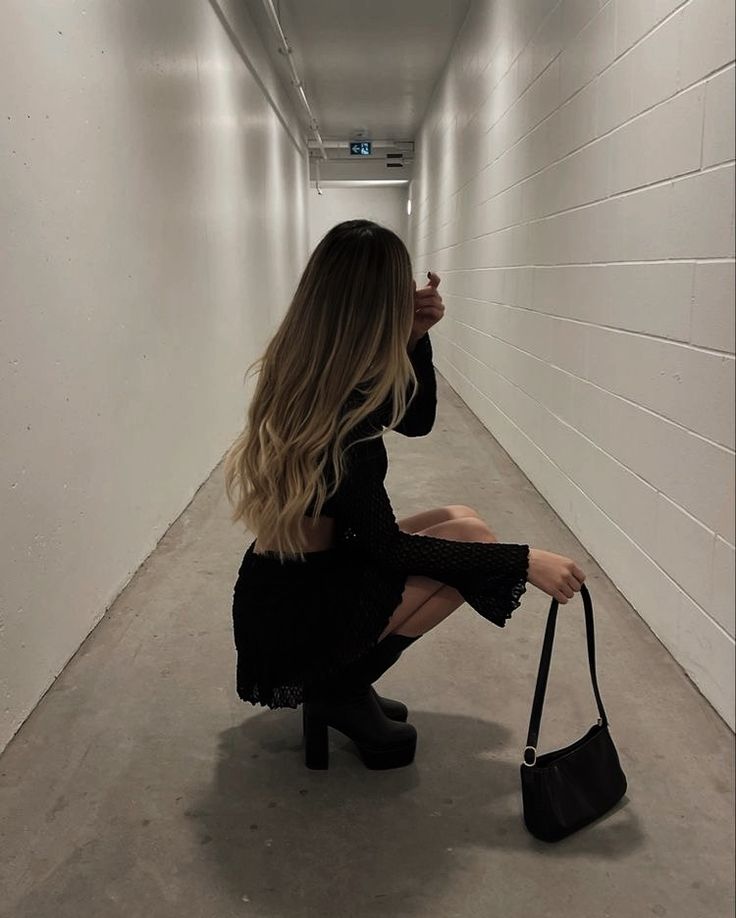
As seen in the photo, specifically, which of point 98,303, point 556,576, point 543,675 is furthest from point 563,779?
point 98,303

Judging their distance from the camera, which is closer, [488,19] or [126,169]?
[126,169]

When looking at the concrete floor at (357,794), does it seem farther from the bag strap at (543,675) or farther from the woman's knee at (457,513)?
the woman's knee at (457,513)

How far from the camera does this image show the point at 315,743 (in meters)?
1.62

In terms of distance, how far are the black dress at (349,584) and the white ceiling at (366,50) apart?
17.0 ft

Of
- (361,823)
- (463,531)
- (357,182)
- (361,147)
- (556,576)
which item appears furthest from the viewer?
(357,182)

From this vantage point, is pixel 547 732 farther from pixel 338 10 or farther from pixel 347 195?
pixel 347 195

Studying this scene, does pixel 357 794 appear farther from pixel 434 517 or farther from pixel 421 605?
pixel 434 517

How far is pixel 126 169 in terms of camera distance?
8.78 feet

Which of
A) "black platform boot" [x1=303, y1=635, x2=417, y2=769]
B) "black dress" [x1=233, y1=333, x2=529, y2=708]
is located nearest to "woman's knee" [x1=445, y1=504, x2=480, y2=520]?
"black dress" [x1=233, y1=333, x2=529, y2=708]

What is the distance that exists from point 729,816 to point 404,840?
1.99 ft

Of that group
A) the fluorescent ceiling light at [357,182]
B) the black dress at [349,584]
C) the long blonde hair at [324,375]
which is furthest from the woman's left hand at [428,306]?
the fluorescent ceiling light at [357,182]

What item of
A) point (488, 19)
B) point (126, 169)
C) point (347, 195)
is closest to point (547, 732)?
point (126, 169)

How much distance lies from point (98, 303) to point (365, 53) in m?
5.86

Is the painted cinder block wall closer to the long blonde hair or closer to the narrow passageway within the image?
the narrow passageway
